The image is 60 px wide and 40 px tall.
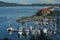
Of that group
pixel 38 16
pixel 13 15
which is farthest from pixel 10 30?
pixel 38 16

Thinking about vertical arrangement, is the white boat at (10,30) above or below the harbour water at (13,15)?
below


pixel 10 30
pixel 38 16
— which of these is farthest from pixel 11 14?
pixel 38 16

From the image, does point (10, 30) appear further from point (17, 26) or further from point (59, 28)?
point (59, 28)

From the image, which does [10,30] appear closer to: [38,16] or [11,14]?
[11,14]

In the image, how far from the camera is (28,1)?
31.6ft

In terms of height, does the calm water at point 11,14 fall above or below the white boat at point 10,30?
above

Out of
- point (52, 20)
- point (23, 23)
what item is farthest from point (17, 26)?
point (52, 20)

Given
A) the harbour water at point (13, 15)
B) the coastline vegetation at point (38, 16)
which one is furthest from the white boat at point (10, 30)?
the coastline vegetation at point (38, 16)

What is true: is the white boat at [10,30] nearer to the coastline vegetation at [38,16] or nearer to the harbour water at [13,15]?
the harbour water at [13,15]

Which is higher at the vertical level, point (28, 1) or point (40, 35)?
point (28, 1)

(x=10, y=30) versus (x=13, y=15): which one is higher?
(x=13, y=15)

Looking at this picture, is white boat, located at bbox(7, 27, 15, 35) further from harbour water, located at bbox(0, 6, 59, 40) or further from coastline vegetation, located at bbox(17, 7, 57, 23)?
coastline vegetation, located at bbox(17, 7, 57, 23)

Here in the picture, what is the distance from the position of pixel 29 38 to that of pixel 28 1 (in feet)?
2.49

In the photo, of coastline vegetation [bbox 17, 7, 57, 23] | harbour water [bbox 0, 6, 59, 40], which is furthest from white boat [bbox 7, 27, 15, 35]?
coastline vegetation [bbox 17, 7, 57, 23]
